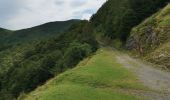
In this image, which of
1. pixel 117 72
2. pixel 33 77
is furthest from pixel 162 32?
pixel 33 77

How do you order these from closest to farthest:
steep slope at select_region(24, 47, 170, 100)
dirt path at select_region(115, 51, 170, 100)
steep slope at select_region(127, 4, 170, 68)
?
steep slope at select_region(24, 47, 170, 100), dirt path at select_region(115, 51, 170, 100), steep slope at select_region(127, 4, 170, 68)

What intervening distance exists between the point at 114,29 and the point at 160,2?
20.2 meters

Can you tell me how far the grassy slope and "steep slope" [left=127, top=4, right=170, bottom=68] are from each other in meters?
11.4

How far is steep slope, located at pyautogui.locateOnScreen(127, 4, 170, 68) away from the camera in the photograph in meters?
62.5

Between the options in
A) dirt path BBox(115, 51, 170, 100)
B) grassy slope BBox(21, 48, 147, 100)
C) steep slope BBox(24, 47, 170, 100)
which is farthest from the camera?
dirt path BBox(115, 51, 170, 100)

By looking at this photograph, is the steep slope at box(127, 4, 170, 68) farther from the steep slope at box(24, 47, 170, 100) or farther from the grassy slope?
the grassy slope

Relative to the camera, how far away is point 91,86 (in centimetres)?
4131

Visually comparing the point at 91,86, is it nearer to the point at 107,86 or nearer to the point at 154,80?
the point at 107,86

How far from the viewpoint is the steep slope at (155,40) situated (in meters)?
62.5

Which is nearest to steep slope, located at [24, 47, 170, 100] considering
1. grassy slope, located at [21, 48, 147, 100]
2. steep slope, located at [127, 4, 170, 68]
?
grassy slope, located at [21, 48, 147, 100]

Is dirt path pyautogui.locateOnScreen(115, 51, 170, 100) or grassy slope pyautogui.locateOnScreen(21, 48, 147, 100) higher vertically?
grassy slope pyautogui.locateOnScreen(21, 48, 147, 100)

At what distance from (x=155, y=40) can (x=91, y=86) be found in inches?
1338

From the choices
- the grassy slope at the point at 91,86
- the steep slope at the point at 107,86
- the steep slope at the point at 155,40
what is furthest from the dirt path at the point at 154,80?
the steep slope at the point at 155,40

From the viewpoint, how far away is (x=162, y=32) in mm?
71875
